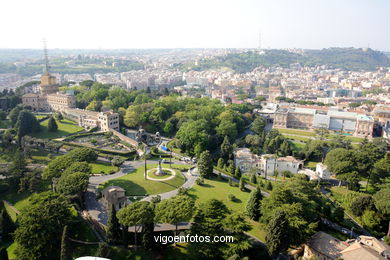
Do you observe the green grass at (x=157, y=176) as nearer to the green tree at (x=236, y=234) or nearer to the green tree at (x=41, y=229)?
the green tree at (x=41, y=229)

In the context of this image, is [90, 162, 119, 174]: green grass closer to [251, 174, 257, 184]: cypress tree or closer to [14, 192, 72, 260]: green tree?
[14, 192, 72, 260]: green tree

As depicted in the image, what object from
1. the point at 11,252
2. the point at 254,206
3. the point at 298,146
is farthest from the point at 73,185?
the point at 298,146

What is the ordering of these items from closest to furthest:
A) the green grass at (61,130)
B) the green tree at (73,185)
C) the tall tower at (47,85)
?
the green tree at (73,185), the green grass at (61,130), the tall tower at (47,85)

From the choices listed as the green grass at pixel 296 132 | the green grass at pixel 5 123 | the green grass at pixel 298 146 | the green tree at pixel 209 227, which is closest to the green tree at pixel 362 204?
the green tree at pixel 209 227

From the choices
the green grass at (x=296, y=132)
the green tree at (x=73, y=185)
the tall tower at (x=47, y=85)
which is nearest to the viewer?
the green tree at (x=73, y=185)

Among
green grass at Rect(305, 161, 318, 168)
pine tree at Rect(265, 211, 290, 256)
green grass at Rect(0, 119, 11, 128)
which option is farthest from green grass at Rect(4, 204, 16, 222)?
green grass at Rect(305, 161, 318, 168)

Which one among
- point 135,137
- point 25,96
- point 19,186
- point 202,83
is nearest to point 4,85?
point 25,96
